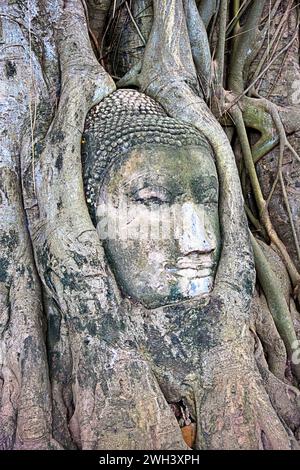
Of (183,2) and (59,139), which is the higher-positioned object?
(183,2)

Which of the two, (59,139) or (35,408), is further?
(59,139)

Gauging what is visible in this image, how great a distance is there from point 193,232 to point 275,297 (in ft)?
2.11

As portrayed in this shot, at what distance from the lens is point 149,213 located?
208 cm

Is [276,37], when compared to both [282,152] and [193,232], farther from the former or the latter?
[193,232]

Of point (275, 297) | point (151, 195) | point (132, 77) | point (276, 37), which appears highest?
point (276, 37)

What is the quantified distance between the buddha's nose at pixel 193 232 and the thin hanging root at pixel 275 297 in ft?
1.37

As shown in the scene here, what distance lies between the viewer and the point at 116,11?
2.78m

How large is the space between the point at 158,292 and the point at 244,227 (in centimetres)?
49


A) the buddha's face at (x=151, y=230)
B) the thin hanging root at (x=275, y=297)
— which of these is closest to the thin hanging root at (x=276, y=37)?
the thin hanging root at (x=275, y=297)

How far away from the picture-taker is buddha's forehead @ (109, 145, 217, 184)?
2074 mm

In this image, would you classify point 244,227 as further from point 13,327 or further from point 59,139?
point 13,327

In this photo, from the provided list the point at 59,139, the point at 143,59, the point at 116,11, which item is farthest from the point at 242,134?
the point at 59,139

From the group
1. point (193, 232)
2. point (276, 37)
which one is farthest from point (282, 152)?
point (193, 232)
